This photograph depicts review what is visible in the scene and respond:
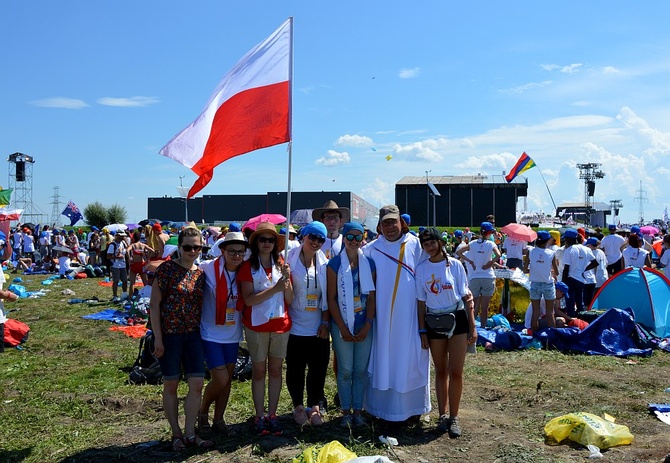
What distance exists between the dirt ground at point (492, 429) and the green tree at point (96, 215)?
185 feet

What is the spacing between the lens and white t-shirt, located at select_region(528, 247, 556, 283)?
9156 millimetres

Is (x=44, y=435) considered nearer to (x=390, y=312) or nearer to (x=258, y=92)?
(x=390, y=312)

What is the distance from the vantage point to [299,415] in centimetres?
514

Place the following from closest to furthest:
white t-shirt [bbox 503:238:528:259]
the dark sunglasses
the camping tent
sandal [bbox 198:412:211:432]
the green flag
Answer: the dark sunglasses, sandal [bbox 198:412:211:432], the camping tent, white t-shirt [bbox 503:238:528:259], the green flag

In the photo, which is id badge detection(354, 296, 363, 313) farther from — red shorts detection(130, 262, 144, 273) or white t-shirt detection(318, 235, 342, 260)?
red shorts detection(130, 262, 144, 273)

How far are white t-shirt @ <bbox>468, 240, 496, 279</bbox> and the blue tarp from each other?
1364 millimetres

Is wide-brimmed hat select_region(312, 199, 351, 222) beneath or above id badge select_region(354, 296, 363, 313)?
above

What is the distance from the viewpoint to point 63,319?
11.3 meters

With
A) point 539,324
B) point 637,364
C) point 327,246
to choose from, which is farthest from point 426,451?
point 539,324

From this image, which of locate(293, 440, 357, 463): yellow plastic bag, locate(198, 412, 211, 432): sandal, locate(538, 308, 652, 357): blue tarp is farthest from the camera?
locate(538, 308, 652, 357): blue tarp

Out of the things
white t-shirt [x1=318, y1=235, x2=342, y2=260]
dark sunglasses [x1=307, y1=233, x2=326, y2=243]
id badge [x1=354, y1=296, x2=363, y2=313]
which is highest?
dark sunglasses [x1=307, y1=233, x2=326, y2=243]

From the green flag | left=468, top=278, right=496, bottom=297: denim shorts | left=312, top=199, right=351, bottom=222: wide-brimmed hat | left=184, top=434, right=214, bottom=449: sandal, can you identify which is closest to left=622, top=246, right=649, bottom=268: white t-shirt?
left=468, top=278, right=496, bottom=297: denim shorts

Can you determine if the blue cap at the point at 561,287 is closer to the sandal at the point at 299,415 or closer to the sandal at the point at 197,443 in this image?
the sandal at the point at 299,415

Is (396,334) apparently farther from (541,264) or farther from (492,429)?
(541,264)
